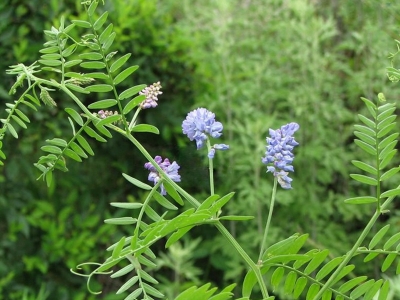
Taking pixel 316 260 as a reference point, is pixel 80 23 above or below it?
above

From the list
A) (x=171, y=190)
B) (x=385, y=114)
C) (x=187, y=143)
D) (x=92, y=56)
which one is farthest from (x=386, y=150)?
(x=187, y=143)

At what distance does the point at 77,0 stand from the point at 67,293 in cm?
123

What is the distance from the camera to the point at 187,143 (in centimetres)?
276

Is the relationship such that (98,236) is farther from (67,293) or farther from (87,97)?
(87,97)

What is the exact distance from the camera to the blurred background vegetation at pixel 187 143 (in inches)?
112

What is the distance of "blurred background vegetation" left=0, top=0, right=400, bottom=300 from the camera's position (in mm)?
2854

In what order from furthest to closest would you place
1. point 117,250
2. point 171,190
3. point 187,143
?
point 187,143 < point 171,190 < point 117,250

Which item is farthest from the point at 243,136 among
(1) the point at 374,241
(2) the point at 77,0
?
(1) the point at 374,241

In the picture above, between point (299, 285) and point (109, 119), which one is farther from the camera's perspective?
point (299, 285)

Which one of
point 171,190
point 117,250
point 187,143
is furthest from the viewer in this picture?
point 187,143

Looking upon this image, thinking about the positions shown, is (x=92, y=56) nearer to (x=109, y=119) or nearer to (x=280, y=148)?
(x=109, y=119)

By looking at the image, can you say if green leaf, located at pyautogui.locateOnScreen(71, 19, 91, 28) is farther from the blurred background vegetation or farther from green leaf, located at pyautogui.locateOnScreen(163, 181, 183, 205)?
the blurred background vegetation

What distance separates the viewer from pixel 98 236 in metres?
2.91

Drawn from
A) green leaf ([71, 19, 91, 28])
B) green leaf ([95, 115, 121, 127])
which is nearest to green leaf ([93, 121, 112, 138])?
green leaf ([95, 115, 121, 127])
